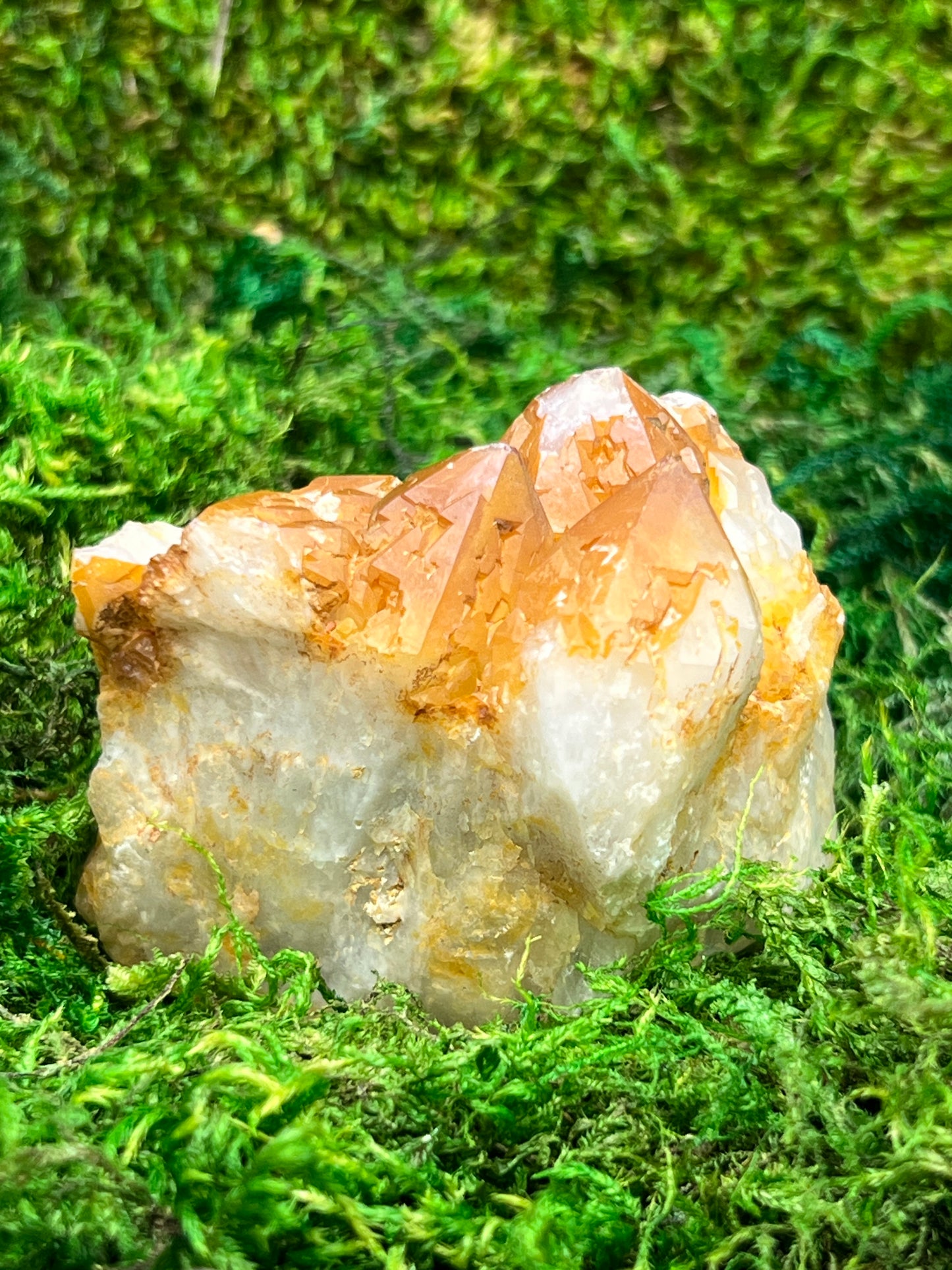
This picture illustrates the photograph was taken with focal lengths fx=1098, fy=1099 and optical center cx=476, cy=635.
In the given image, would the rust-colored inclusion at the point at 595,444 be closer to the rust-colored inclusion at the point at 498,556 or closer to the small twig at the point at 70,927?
the rust-colored inclusion at the point at 498,556

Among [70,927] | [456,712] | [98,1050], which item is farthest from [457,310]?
[98,1050]

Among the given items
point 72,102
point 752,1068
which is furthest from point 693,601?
point 72,102

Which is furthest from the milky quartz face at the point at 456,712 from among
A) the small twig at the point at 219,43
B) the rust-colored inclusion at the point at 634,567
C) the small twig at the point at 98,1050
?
the small twig at the point at 219,43

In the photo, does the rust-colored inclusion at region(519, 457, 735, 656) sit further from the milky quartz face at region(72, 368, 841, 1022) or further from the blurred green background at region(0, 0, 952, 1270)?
the blurred green background at region(0, 0, 952, 1270)

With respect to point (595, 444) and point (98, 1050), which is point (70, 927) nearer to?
point (98, 1050)

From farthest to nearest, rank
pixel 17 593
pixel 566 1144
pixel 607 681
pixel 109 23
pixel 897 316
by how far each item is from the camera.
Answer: pixel 897 316 → pixel 109 23 → pixel 17 593 → pixel 607 681 → pixel 566 1144

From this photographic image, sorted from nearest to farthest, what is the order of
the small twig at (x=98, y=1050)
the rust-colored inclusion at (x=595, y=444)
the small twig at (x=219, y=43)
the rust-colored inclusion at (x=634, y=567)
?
1. the small twig at (x=98, y=1050)
2. the rust-colored inclusion at (x=634, y=567)
3. the rust-colored inclusion at (x=595, y=444)
4. the small twig at (x=219, y=43)

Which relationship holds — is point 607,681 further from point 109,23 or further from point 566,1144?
point 109,23

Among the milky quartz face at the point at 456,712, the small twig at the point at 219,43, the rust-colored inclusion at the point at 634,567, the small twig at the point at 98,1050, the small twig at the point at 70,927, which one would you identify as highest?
the small twig at the point at 219,43

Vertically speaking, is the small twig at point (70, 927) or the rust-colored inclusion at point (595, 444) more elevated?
the rust-colored inclusion at point (595, 444)
